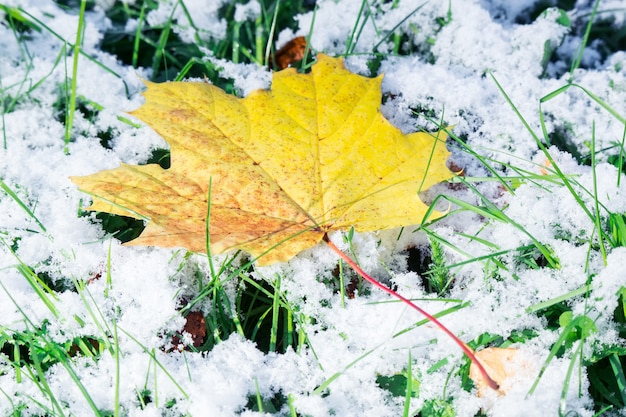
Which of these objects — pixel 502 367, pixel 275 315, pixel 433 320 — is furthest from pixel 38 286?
pixel 502 367

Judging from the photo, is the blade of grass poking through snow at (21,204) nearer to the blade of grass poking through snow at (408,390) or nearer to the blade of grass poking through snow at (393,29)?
the blade of grass poking through snow at (408,390)

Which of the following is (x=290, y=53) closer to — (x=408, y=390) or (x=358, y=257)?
(x=358, y=257)

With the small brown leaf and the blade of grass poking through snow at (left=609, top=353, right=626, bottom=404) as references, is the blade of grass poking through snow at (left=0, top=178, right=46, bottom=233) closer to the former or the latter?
the small brown leaf

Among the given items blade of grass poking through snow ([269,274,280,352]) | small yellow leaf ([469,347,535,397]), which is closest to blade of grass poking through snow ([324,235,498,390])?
small yellow leaf ([469,347,535,397])

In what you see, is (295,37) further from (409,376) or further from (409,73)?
(409,376)

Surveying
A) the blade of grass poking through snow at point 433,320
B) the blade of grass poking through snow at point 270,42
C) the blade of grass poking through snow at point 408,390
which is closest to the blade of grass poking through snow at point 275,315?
the blade of grass poking through snow at point 433,320

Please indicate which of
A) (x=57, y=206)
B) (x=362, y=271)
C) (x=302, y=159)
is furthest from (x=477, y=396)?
(x=57, y=206)
